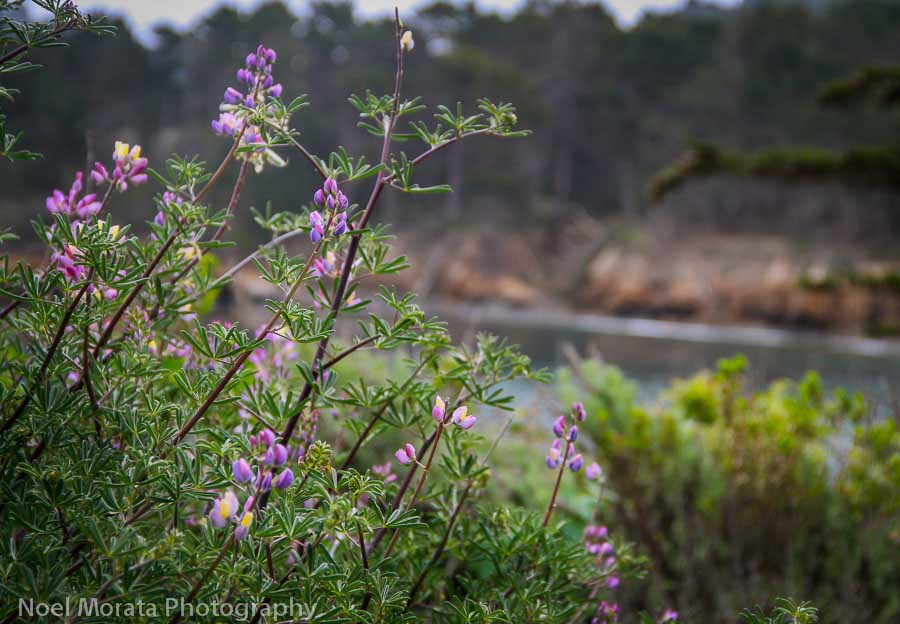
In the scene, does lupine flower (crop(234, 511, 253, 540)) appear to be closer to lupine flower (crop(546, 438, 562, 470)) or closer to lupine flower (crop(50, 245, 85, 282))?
lupine flower (crop(50, 245, 85, 282))

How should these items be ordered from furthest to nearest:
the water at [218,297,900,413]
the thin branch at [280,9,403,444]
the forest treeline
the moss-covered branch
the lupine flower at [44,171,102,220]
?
the forest treeline < the water at [218,297,900,413] < the moss-covered branch < the lupine flower at [44,171,102,220] < the thin branch at [280,9,403,444]

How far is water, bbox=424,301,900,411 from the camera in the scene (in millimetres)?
12180

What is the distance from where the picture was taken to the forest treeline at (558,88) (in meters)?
28.2

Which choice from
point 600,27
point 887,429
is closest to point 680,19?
point 600,27

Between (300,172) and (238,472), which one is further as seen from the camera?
(300,172)

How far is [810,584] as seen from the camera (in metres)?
2.46

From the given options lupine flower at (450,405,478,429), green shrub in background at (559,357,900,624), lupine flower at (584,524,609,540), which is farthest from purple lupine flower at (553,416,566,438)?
green shrub in background at (559,357,900,624)

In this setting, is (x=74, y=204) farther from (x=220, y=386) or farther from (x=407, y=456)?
(x=407, y=456)

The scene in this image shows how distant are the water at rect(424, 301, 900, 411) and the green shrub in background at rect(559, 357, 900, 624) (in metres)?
5.39

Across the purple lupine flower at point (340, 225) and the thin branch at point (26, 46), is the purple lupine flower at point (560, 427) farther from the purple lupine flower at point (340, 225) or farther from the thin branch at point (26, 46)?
the thin branch at point (26, 46)

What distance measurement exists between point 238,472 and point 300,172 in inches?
998

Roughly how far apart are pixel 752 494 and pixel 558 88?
35586 mm

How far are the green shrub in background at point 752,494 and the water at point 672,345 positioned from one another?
539 centimetres

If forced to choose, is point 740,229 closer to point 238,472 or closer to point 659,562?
point 659,562
